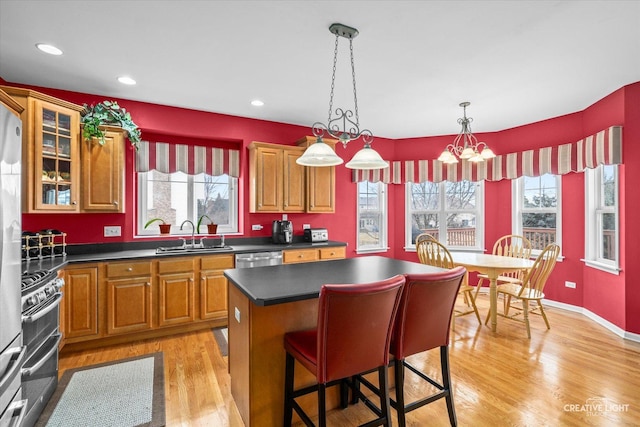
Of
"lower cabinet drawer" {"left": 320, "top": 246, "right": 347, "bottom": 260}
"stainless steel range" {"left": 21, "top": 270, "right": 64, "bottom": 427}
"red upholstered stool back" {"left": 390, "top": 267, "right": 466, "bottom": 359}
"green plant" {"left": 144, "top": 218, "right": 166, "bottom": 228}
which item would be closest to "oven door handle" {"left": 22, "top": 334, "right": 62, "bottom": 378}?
"stainless steel range" {"left": 21, "top": 270, "right": 64, "bottom": 427}

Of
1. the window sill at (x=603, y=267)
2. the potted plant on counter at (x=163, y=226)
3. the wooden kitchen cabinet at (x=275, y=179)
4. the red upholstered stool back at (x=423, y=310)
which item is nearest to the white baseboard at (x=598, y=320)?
the window sill at (x=603, y=267)

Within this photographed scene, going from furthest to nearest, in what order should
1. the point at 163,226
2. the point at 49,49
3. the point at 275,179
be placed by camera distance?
the point at 275,179 < the point at 163,226 < the point at 49,49

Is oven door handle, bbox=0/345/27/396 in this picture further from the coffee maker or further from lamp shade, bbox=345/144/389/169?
the coffee maker

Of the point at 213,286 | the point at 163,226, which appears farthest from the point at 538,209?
the point at 163,226

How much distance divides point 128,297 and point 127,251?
24.9 inches

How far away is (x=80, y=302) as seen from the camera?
9.61 feet

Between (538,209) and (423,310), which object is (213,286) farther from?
(538,209)

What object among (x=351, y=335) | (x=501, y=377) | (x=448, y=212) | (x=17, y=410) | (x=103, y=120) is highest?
(x=103, y=120)

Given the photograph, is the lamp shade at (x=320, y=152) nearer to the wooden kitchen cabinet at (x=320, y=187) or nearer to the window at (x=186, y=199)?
the wooden kitchen cabinet at (x=320, y=187)

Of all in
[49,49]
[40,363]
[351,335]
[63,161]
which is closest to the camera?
[351,335]

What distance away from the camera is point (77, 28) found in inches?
87.2

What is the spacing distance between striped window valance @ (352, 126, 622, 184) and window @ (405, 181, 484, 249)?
0.26 metres

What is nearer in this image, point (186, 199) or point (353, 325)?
point (353, 325)

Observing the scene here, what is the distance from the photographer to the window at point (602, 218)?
11.6 feet
